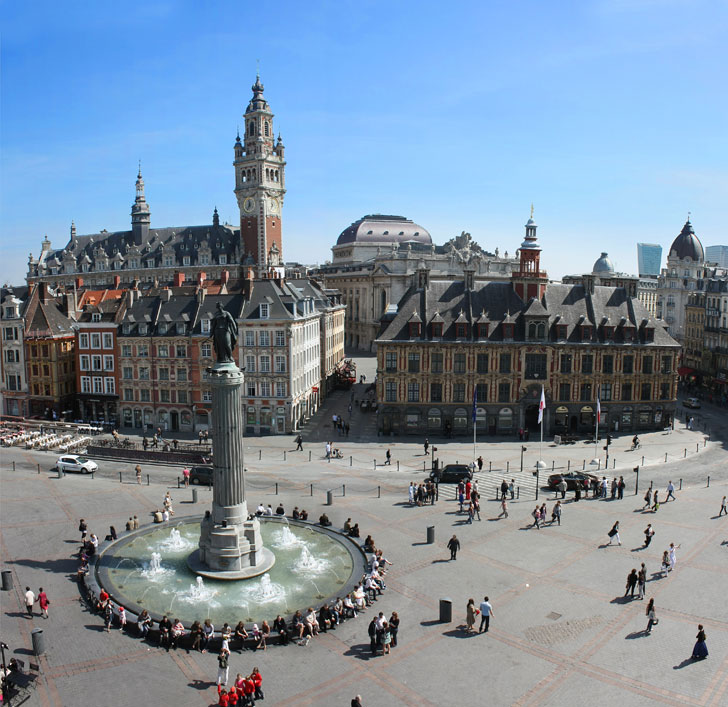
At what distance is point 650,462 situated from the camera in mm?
56250

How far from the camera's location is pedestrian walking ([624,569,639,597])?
30328 millimetres

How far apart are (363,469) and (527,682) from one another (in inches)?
1230

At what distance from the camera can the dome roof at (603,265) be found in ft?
346

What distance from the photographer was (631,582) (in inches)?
1199

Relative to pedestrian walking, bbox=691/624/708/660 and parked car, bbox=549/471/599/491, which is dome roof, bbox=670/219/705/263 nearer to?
parked car, bbox=549/471/599/491

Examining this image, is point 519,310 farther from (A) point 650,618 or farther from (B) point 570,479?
(A) point 650,618

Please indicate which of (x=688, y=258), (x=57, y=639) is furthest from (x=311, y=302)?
(x=688, y=258)

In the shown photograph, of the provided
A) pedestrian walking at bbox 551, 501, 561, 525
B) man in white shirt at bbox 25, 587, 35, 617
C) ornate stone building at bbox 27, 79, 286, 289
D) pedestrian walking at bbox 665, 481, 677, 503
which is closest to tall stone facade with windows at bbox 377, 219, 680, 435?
pedestrian walking at bbox 665, 481, 677, 503

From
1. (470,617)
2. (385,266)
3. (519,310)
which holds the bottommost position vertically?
(470,617)

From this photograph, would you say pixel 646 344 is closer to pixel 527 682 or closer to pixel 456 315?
pixel 456 315

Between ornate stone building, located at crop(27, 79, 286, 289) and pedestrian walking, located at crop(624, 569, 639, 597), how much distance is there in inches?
4063

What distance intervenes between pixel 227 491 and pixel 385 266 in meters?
120

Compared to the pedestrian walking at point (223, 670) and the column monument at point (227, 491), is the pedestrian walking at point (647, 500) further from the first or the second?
the pedestrian walking at point (223, 670)

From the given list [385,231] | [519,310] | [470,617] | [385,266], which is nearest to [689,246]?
[385,266]
